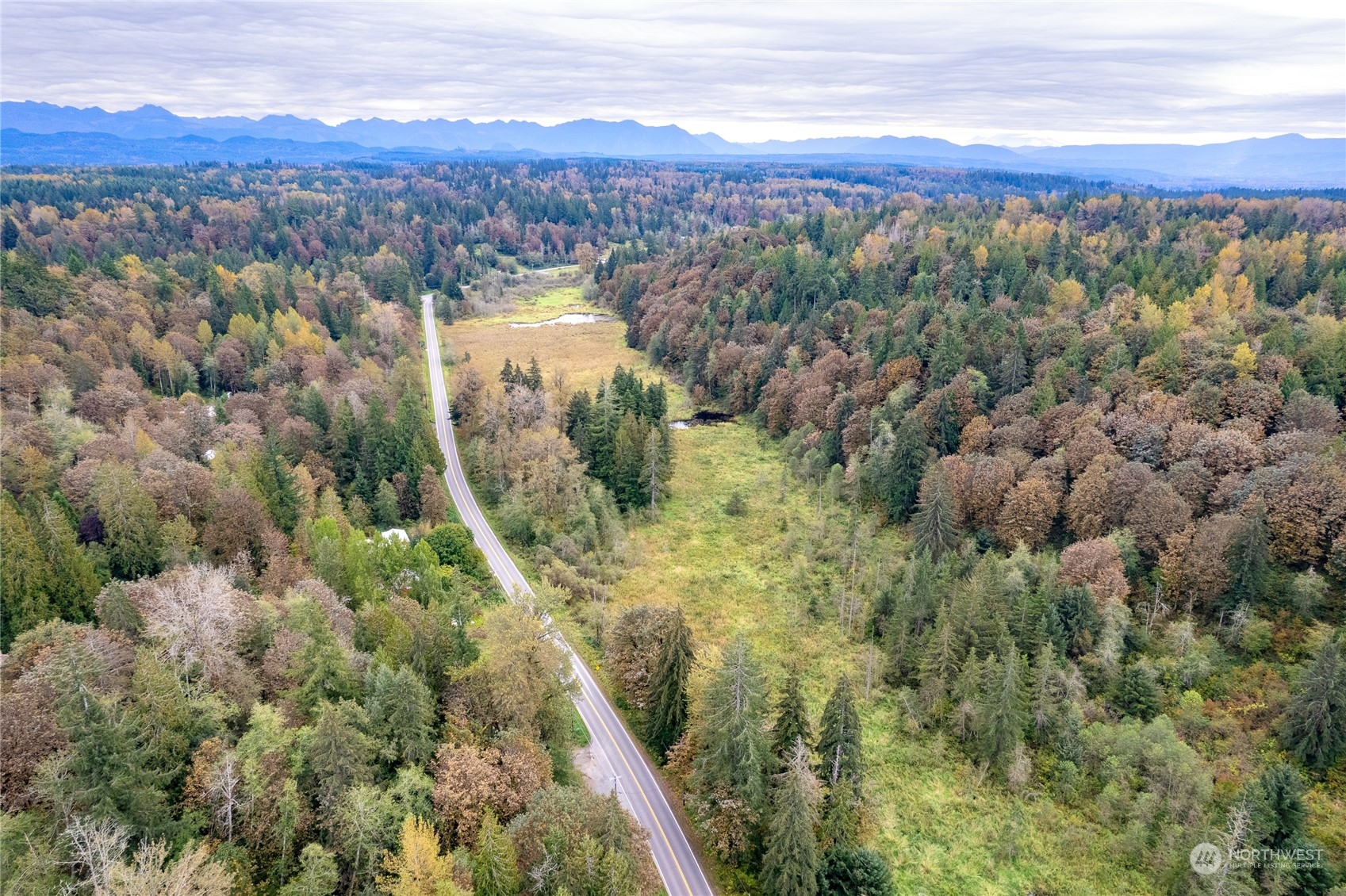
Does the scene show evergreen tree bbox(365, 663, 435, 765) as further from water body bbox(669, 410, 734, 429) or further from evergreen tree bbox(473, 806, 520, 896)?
water body bbox(669, 410, 734, 429)

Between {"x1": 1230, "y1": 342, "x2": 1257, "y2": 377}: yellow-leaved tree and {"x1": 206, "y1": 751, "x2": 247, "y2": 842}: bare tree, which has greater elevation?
{"x1": 1230, "y1": 342, "x2": 1257, "y2": 377}: yellow-leaved tree

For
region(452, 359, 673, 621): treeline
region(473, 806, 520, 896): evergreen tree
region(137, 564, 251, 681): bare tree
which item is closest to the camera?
region(473, 806, 520, 896): evergreen tree

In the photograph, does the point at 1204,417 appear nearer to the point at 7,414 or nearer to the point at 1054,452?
the point at 1054,452

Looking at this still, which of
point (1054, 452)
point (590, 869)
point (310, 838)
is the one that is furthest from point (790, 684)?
point (1054, 452)

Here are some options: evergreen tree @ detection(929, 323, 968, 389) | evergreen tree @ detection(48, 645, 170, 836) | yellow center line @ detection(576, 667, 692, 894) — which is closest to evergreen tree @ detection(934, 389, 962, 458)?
evergreen tree @ detection(929, 323, 968, 389)

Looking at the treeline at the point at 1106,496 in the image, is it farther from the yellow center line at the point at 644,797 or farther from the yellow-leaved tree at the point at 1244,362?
the yellow center line at the point at 644,797

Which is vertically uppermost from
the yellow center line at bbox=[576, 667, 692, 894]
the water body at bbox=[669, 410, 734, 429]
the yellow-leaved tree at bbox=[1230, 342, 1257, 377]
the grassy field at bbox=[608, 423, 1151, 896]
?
the yellow-leaved tree at bbox=[1230, 342, 1257, 377]

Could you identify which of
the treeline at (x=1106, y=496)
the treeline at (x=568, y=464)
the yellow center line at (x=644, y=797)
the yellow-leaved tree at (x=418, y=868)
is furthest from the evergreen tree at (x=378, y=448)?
the yellow-leaved tree at (x=418, y=868)
